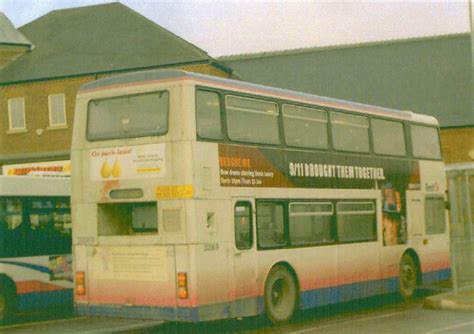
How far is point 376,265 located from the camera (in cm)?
1925

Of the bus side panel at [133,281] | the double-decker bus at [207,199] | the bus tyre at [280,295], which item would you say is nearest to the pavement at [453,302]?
the double-decker bus at [207,199]

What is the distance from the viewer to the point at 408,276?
20.7 m

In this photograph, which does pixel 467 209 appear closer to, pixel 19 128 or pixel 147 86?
pixel 147 86

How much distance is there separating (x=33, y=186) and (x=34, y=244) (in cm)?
120

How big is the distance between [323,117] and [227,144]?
3485 mm

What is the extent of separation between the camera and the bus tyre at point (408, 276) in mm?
20391

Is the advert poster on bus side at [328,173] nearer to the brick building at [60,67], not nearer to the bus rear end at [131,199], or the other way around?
the bus rear end at [131,199]

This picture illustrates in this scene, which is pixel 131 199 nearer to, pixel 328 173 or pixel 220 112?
pixel 220 112

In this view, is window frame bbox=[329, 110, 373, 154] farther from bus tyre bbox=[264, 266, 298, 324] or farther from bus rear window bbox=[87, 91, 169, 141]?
bus rear window bbox=[87, 91, 169, 141]

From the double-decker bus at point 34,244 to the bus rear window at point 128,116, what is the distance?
3776mm

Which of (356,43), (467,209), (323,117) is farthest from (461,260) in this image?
(356,43)

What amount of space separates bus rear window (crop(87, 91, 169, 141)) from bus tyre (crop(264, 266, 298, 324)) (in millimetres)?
3382

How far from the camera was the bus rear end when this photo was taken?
14070 mm

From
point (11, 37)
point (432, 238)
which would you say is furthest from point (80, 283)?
point (11, 37)
